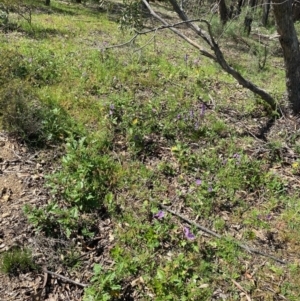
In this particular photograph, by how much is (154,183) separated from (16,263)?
69.2 inches

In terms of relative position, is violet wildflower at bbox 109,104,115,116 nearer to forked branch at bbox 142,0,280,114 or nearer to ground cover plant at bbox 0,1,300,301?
ground cover plant at bbox 0,1,300,301

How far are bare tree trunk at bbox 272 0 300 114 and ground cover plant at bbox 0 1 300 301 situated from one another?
0.40 m

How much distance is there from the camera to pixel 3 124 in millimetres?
4766

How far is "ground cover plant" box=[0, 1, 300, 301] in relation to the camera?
10.6ft

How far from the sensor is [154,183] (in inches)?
169

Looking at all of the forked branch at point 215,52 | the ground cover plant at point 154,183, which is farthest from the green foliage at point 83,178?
the forked branch at point 215,52

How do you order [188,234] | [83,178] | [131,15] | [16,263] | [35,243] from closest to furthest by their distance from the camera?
[16,263], [35,243], [188,234], [83,178], [131,15]

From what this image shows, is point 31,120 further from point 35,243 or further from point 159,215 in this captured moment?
point 159,215

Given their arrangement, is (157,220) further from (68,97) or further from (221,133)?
(68,97)

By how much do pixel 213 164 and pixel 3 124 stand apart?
2.71 meters

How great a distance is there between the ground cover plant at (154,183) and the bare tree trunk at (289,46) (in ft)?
1.32

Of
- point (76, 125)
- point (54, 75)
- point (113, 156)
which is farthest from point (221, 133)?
point (54, 75)

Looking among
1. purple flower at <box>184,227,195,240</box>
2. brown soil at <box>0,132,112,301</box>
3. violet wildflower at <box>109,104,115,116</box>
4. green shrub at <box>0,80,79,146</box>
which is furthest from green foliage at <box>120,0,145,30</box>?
purple flower at <box>184,227,195,240</box>

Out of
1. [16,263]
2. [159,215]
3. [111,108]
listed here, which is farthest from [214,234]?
[111,108]
